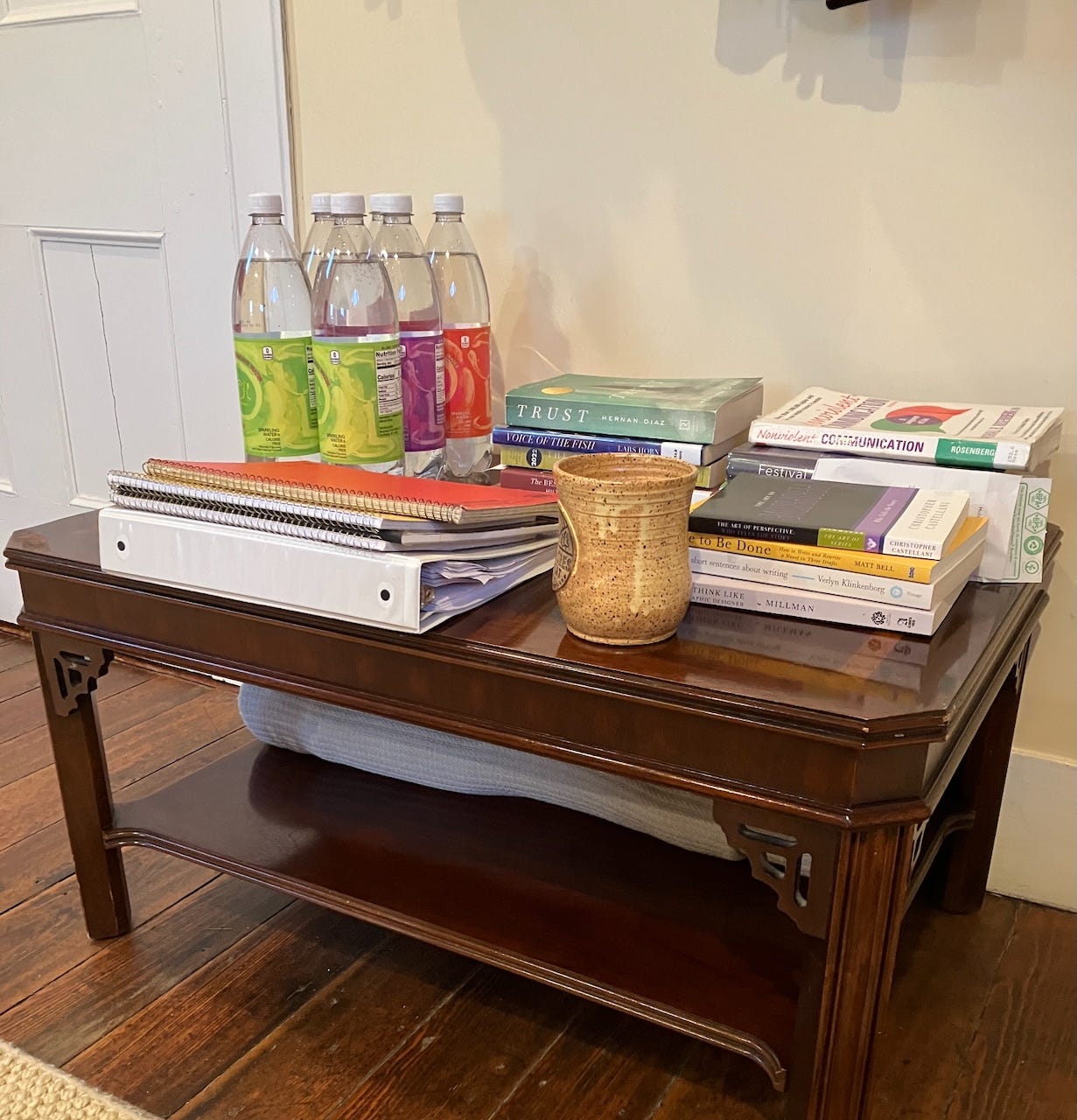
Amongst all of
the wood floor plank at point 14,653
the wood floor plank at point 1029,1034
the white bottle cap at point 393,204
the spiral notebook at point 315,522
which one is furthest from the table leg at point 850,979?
the wood floor plank at point 14,653

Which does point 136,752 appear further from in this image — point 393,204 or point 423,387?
point 393,204

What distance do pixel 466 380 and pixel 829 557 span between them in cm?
54

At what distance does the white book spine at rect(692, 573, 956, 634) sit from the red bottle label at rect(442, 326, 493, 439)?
0.45 m

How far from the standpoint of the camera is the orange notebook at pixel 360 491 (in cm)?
86

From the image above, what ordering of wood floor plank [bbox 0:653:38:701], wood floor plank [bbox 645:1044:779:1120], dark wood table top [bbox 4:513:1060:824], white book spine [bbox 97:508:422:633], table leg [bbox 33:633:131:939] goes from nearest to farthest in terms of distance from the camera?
dark wood table top [bbox 4:513:1060:824]
white book spine [bbox 97:508:422:633]
wood floor plank [bbox 645:1044:779:1120]
table leg [bbox 33:633:131:939]
wood floor plank [bbox 0:653:38:701]

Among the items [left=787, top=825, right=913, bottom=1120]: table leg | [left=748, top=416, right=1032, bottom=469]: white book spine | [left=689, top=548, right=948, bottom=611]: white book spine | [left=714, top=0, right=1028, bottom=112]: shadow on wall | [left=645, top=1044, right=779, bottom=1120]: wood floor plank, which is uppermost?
[left=714, top=0, right=1028, bottom=112]: shadow on wall

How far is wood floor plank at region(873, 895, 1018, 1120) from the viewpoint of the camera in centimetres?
103

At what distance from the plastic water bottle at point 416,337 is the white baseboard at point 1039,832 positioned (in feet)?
2.57

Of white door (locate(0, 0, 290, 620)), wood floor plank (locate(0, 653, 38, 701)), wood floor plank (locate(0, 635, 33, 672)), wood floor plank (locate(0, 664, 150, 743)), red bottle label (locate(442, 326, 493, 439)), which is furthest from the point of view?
wood floor plank (locate(0, 635, 33, 672))

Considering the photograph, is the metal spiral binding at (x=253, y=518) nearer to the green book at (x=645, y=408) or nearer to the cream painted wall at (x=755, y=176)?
the green book at (x=645, y=408)

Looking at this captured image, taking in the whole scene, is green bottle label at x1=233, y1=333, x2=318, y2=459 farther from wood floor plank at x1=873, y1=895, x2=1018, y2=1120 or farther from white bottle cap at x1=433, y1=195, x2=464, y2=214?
wood floor plank at x1=873, y1=895, x2=1018, y2=1120

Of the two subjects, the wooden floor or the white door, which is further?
the white door

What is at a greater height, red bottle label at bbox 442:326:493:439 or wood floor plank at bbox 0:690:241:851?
red bottle label at bbox 442:326:493:439

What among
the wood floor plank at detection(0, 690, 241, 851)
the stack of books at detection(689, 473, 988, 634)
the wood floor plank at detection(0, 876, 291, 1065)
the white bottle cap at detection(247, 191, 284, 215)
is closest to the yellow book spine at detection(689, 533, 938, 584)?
the stack of books at detection(689, 473, 988, 634)
